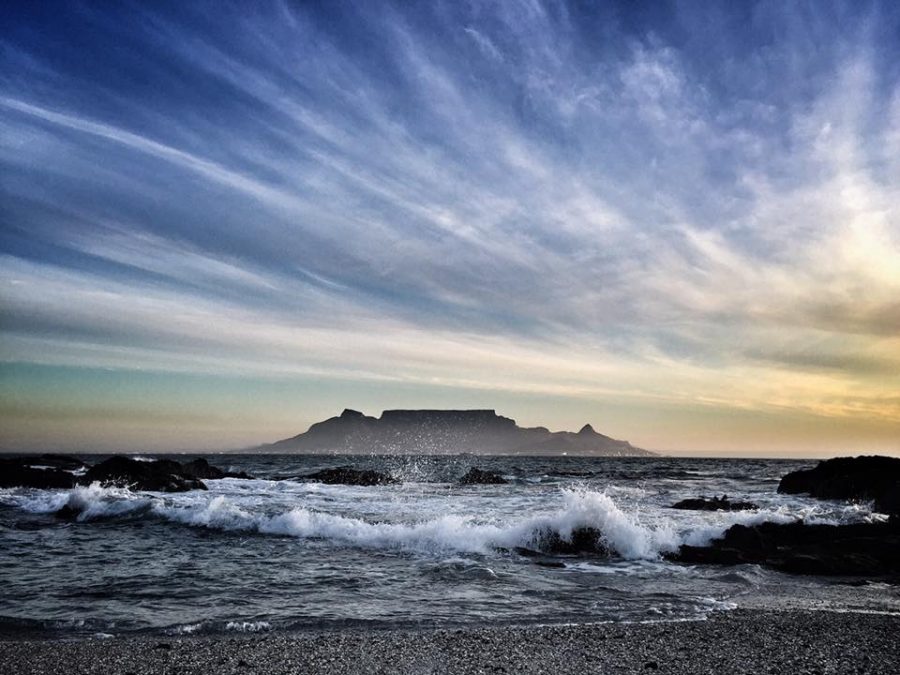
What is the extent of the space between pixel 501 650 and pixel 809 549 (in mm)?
10226

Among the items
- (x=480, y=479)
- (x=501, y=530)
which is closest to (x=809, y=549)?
(x=501, y=530)

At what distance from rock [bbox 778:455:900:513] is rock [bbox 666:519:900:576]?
32.0 feet

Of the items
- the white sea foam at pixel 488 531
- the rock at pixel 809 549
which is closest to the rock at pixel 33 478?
the white sea foam at pixel 488 531

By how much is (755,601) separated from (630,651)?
159 inches

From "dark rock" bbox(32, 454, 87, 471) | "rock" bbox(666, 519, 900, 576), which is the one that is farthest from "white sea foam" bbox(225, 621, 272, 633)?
"dark rock" bbox(32, 454, 87, 471)

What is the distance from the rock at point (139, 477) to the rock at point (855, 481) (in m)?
31.5

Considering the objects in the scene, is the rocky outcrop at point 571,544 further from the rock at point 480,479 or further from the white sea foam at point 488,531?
the rock at point 480,479

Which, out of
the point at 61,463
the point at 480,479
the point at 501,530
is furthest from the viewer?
the point at 61,463

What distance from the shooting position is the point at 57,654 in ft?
20.7

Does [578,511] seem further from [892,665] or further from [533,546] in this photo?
[892,665]

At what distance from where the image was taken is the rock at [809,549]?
11969 mm

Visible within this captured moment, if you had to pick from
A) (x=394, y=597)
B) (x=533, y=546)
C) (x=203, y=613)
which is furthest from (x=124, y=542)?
(x=533, y=546)

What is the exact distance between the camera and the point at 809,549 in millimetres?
13156

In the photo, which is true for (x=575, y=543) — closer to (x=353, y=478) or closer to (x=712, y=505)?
(x=712, y=505)
